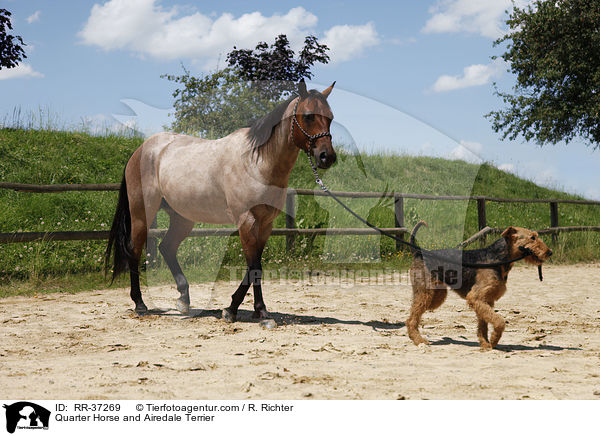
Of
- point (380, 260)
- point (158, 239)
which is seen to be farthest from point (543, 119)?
point (158, 239)

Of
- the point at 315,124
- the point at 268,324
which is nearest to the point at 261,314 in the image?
the point at 268,324

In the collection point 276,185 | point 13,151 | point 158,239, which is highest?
point 13,151

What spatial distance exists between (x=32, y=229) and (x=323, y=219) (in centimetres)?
568

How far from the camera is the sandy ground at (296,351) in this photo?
295 centimetres

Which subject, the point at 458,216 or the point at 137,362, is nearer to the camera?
the point at 137,362

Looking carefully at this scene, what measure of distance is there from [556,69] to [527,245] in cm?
1880

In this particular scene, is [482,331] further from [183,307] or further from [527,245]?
[183,307]

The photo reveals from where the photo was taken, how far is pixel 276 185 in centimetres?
490

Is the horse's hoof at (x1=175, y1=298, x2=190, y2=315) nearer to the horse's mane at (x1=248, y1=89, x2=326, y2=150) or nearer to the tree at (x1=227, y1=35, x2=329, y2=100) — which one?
the horse's mane at (x1=248, y1=89, x2=326, y2=150)

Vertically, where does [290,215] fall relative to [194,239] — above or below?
above

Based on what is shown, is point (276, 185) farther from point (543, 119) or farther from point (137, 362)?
point (543, 119)

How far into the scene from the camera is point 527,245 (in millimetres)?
3859

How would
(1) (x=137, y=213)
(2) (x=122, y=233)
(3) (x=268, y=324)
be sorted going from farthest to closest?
(2) (x=122, y=233) < (1) (x=137, y=213) < (3) (x=268, y=324)
